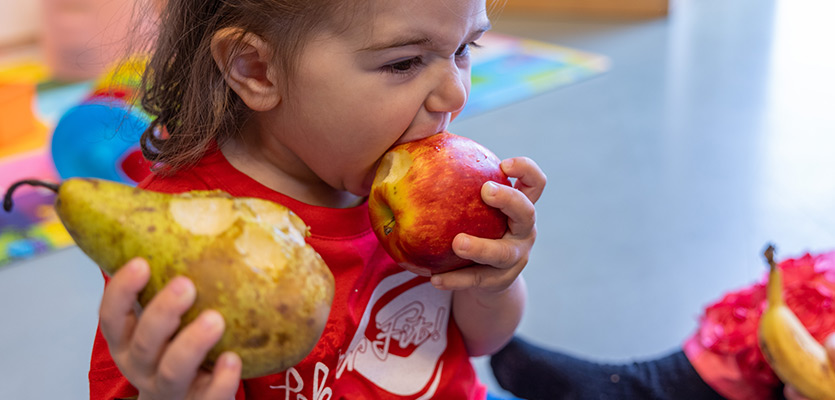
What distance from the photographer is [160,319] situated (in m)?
0.54

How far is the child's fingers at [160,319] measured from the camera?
21.1 inches

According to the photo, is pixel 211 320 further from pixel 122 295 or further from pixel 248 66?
pixel 248 66

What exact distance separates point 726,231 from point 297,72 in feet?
4.57

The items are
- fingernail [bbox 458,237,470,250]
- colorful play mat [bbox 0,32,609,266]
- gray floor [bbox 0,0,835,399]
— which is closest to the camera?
fingernail [bbox 458,237,470,250]

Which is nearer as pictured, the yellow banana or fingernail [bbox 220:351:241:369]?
fingernail [bbox 220:351:241:369]

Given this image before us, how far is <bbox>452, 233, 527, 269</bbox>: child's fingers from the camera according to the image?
2.28 ft

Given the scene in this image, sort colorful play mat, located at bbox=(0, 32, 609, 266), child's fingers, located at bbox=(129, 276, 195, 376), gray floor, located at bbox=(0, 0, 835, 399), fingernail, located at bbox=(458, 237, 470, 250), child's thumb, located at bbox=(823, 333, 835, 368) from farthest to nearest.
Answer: colorful play mat, located at bbox=(0, 32, 609, 266) < gray floor, located at bbox=(0, 0, 835, 399) < child's thumb, located at bbox=(823, 333, 835, 368) < fingernail, located at bbox=(458, 237, 470, 250) < child's fingers, located at bbox=(129, 276, 195, 376)

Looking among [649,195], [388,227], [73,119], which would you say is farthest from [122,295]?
[649,195]

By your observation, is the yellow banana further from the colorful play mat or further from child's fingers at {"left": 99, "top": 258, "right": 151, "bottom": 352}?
the colorful play mat

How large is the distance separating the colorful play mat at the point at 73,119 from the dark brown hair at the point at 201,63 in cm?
13

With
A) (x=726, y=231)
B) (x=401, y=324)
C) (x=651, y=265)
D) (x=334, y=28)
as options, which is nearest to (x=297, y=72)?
(x=334, y=28)

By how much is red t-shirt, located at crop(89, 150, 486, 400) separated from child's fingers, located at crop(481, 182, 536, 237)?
0.60 feet

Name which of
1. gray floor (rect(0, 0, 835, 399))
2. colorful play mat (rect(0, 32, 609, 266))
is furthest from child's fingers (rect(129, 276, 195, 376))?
gray floor (rect(0, 0, 835, 399))

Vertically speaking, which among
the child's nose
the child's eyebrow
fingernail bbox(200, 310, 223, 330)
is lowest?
fingernail bbox(200, 310, 223, 330)
